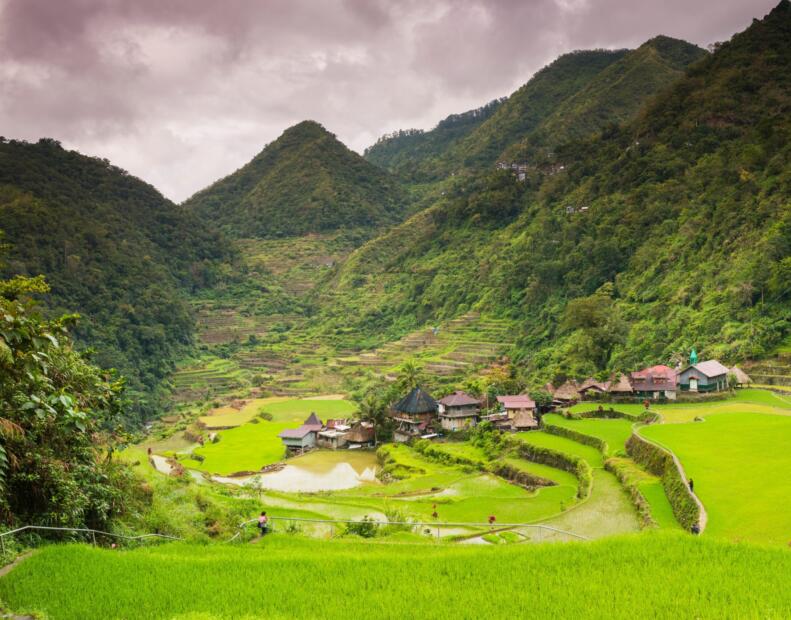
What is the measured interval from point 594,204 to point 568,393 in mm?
28794

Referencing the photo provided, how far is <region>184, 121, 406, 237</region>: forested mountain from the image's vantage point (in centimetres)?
12212

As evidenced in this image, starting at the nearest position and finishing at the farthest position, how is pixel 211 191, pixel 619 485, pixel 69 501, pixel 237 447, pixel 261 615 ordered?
pixel 261 615 → pixel 69 501 → pixel 619 485 → pixel 237 447 → pixel 211 191

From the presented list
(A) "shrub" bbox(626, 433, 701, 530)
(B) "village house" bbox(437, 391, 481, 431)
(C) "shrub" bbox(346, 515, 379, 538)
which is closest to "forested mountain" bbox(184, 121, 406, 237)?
(B) "village house" bbox(437, 391, 481, 431)

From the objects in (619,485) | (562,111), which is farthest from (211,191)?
(619,485)

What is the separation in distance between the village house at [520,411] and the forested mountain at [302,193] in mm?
91618

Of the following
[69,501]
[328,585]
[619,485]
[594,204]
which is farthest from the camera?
[594,204]

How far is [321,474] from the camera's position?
1200 inches

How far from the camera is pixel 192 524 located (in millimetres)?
12648

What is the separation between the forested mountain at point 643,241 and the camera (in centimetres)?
3497

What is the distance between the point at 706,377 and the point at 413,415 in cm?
1619

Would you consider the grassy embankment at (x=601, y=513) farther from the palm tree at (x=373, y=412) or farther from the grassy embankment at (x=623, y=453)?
the palm tree at (x=373, y=412)

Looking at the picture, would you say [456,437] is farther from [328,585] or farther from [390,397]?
[328,585]

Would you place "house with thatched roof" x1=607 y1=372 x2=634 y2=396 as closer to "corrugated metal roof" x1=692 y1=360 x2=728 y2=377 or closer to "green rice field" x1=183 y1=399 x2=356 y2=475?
"corrugated metal roof" x1=692 y1=360 x2=728 y2=377

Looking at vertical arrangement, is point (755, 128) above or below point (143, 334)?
above
